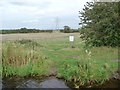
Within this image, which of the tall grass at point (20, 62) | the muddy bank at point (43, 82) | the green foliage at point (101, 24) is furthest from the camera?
the green foliage at point (101, 24)

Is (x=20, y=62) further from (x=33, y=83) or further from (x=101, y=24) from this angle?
(x=101, y=24)

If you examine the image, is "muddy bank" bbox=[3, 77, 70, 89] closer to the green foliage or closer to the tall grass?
the tall grass

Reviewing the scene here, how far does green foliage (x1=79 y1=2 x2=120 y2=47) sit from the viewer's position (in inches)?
658

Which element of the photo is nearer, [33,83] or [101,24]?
[33,83]

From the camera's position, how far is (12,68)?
1139cm

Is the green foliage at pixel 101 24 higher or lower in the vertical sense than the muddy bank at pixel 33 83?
higher

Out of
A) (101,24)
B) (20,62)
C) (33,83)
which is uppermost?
(101,24)

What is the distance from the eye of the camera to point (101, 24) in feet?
56.0

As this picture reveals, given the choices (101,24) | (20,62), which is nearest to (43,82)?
(20,62)

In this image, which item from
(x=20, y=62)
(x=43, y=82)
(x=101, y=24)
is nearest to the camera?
(x=43, y=82)

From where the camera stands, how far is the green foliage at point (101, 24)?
54.8 feet

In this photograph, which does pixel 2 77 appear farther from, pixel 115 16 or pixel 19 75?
pixel 115 16

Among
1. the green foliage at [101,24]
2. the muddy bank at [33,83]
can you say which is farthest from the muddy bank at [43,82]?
the green foliage at [101,24]

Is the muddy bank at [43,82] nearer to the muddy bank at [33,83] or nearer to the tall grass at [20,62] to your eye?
the muddy bank at [33,83]
